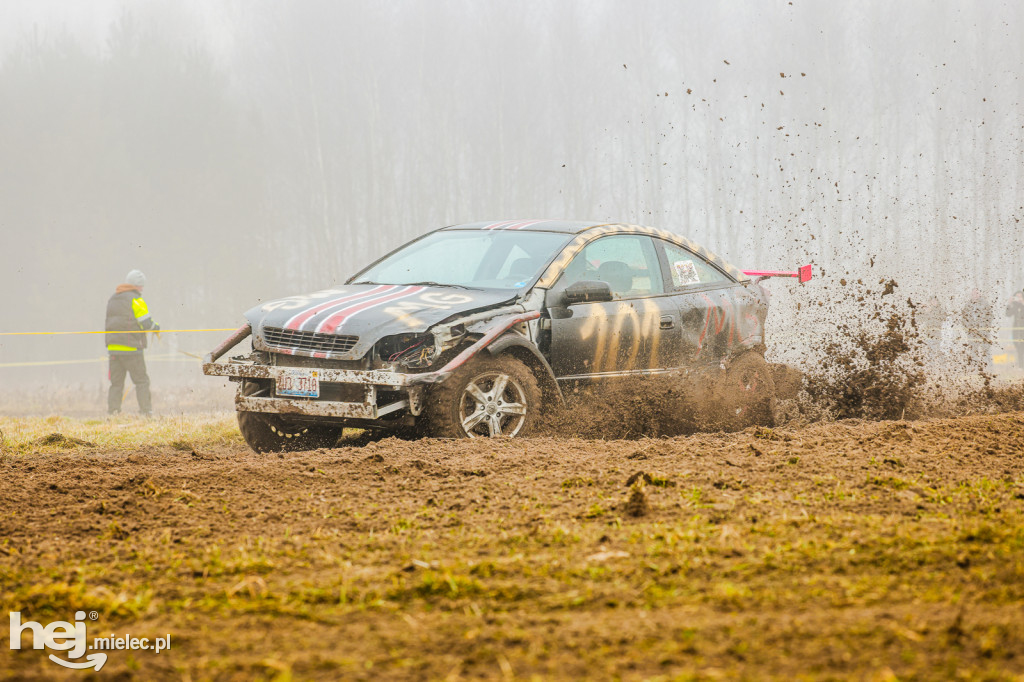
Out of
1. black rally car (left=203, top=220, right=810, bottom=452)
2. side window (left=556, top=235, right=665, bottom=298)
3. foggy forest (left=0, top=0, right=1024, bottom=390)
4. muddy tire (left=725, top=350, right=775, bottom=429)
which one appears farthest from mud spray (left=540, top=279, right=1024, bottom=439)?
foggy forest (left=0, top=0, right=1024, bottom=390)

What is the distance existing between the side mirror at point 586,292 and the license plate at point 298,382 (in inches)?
76.0

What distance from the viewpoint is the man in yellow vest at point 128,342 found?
46.5 ft

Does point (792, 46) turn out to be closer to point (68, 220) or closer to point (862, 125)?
point (862, 125)

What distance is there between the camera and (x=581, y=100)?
45.6 meters

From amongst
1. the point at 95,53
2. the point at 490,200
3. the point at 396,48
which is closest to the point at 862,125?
the point at 490,200

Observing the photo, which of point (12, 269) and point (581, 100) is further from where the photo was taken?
point (581, 100)

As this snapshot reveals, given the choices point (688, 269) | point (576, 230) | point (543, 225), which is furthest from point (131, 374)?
point (688, 269)

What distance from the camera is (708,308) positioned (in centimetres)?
789

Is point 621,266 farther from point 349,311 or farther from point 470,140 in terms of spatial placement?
point 470,140

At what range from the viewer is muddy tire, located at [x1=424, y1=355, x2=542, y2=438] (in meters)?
6.13

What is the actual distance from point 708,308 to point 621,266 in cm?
90

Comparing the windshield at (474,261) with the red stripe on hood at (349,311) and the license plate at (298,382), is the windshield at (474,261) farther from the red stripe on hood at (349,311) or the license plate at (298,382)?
the license plate at (298,382)

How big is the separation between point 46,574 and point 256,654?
1.36 meters

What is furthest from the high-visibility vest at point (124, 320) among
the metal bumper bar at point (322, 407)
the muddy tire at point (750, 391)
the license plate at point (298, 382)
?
the muddy tire at point (750, 391)
